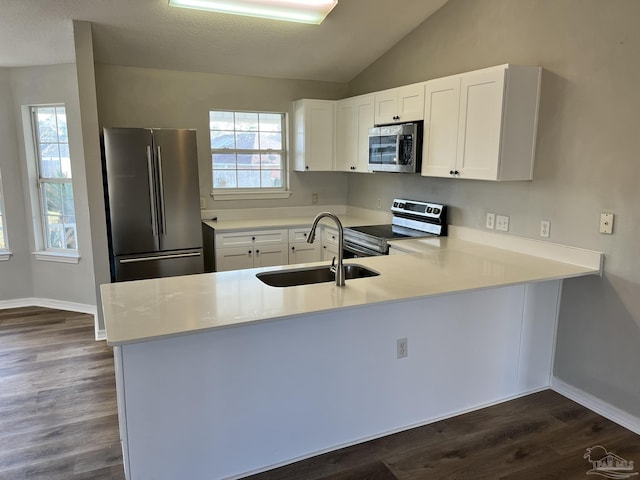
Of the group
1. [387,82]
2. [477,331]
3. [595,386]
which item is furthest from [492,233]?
[387,82]

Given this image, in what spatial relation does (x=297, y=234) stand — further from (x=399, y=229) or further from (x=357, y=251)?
(x=399, y=229)

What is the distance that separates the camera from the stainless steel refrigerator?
3.81 metres

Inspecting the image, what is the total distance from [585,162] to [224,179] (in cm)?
345

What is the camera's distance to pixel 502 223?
131 inches

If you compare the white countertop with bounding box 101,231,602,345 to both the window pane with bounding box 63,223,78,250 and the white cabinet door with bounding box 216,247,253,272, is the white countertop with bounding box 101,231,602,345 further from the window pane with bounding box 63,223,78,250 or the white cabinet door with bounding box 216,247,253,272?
the window pane with bounding box 63,223,78,250

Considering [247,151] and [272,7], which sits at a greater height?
[272,7]

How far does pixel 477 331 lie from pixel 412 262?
58 cm

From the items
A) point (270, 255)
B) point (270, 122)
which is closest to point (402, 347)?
point (270, 255)

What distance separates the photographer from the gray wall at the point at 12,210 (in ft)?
14.7

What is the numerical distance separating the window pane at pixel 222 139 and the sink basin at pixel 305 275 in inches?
101

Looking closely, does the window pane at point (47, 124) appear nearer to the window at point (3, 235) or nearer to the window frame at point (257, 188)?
the window at point (3, 235)

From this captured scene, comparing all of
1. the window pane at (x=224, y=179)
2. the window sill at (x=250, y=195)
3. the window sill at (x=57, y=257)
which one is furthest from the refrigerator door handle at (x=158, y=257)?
the window sill at (x=57, y=257)

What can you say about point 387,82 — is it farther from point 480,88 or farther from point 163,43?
point 163,43

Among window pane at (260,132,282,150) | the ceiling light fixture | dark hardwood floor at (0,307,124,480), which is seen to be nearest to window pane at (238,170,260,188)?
window pane at (260,132,282,150)
